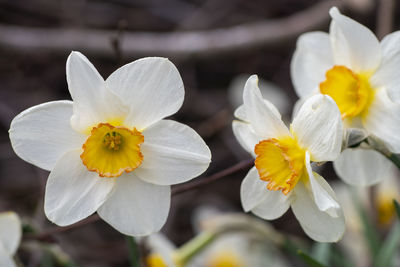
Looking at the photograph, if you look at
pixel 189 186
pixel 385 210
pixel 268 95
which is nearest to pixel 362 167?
pixel 189 186

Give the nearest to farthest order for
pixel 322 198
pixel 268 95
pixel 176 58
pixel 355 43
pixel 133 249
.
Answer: pixel 322 198, pixel 355 43, pixel 133 249, pixel 176 58, pixel 268 95

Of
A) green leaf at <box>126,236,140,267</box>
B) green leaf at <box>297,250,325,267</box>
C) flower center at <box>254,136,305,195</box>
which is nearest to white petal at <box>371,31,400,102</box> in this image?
flower center at <box>254,136,305,195</box>

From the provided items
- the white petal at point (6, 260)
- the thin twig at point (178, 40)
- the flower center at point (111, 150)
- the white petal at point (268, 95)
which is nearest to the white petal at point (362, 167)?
the flower center at point (111, 150)

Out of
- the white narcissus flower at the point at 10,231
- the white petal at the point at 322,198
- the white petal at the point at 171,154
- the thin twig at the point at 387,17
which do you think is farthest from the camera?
the thin twig at the point at 387,17

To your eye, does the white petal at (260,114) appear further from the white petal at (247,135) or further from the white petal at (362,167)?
the white petal at (362,167)

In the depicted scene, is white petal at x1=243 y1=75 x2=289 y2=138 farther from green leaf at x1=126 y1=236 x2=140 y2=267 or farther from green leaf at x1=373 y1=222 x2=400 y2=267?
green leaf at x1=373 y1=222 x2=400 y2=267

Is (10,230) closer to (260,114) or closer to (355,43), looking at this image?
(260,114)

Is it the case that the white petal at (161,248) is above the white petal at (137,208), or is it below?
below
